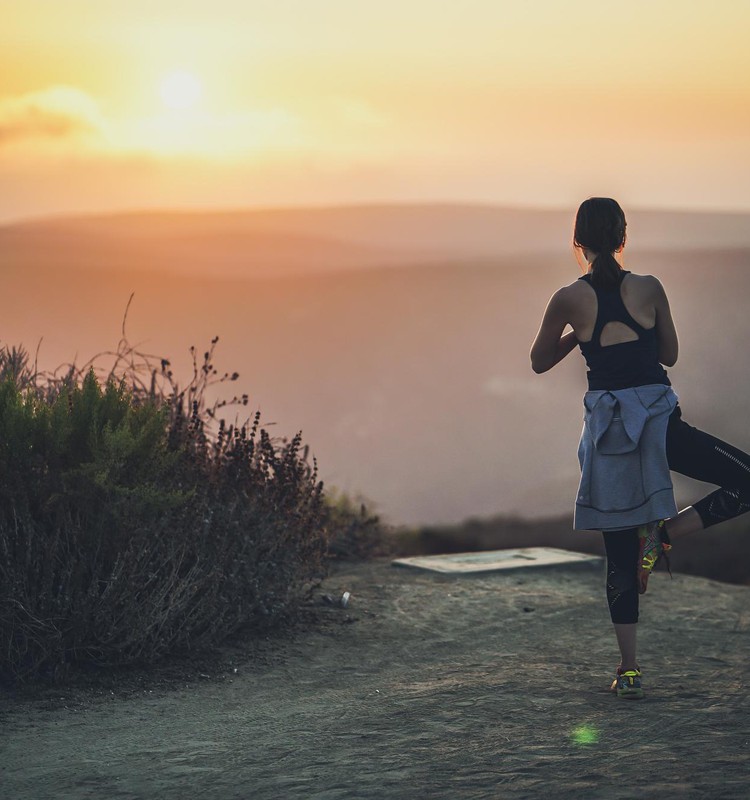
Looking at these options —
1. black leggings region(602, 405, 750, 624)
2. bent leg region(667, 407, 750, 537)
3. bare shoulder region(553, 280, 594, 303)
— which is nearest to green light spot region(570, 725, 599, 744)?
black leggings region(602, 405, 750, 624)

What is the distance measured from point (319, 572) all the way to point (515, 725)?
3645 millimetres

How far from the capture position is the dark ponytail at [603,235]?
516 centimetres

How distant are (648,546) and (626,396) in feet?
2.26

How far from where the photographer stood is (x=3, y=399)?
21.1ft

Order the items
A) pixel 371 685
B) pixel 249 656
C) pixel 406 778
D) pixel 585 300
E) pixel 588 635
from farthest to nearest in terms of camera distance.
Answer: pixel 588 635, pixel 249 656, pixel 371 685, pixel 585 300, pixel 406 778

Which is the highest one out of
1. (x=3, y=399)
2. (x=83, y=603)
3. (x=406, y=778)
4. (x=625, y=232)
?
(x=625, y=232)

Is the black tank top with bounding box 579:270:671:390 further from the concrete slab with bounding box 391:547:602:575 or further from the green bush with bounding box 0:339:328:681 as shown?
the concrete slab with bounding box 391:547:602:575

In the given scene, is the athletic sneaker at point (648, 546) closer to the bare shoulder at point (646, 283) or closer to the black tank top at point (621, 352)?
the black tank top at point (621, 352)

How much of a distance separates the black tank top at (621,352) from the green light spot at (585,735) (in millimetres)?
1446

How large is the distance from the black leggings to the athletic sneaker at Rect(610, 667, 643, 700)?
0.74ft

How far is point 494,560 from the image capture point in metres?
9.16

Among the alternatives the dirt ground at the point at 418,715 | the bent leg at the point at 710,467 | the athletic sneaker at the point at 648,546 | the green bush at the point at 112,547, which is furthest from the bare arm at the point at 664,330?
the green bush at the point at 112,547

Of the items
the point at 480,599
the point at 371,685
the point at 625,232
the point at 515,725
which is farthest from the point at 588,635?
the point at 625,232

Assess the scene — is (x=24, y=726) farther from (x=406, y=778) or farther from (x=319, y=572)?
(x=319, y=572)
